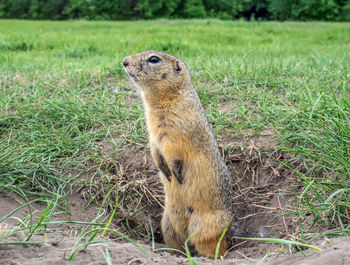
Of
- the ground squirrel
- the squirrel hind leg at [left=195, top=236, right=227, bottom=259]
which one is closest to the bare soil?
the squirrel hind leg at [left=195, top=236, right=227, bottom=259]

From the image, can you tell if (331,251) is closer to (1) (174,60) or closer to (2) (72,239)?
(2) (72,239)

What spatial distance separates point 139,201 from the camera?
11.5ft

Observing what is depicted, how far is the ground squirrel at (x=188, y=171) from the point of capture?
299cm

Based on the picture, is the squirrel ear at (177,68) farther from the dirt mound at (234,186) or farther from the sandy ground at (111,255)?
the sandy ground at (111,255)

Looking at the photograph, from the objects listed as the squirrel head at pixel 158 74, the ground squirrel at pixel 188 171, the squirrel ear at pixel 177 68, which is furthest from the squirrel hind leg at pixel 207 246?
the squirrel ear at pixel 177 68

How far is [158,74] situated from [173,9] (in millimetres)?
15074

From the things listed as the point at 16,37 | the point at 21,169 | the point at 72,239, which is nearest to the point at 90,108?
the point at 21,169

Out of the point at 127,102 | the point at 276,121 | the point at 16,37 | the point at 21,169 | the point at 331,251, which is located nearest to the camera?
the point at 331,251

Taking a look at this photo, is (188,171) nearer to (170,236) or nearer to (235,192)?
(170,236)

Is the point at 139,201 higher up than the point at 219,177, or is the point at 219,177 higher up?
the point at 219,177

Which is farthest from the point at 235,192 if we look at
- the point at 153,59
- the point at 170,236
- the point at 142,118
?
the point at 153,59

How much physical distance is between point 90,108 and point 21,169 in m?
1.10

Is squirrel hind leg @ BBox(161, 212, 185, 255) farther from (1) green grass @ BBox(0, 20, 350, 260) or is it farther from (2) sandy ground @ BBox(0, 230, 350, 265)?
(2) sandy ground @ BBox(0, 230, 350, 265)

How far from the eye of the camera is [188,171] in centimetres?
303
